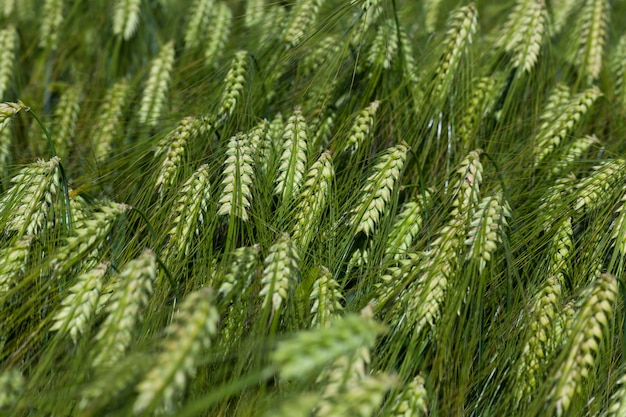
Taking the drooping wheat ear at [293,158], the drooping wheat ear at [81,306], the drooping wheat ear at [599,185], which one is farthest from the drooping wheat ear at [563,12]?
the drooping wheat ear at [81,306]

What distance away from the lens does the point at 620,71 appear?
2436 millimetres

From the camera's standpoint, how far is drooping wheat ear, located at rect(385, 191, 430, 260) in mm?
1759

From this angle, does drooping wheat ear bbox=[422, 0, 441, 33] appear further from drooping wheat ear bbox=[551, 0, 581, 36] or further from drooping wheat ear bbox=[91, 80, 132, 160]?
drooping wheat ear bbox=[91, 80, 132, 160]

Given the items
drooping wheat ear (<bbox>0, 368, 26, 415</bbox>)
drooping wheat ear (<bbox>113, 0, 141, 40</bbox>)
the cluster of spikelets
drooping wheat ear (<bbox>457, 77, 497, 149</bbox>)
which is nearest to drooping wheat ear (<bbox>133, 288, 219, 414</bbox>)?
the cluster of spikelets

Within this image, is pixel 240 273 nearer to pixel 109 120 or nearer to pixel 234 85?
pixel 234 85

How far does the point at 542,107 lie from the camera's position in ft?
7.32

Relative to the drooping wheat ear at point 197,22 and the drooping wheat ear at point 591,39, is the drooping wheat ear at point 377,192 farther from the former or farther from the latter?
the drooping wheat ear at point 197,22

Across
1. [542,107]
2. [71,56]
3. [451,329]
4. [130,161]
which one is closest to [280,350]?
[451,329]

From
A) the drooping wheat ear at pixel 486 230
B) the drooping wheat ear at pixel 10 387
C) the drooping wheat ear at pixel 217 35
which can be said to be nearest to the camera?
the drooping wheat ear at pixel 10 387

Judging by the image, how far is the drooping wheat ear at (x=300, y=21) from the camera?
217cm

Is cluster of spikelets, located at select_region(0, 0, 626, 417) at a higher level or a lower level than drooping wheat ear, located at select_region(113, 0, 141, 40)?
lower

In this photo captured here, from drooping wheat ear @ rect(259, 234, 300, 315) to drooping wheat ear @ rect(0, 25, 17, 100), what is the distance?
1.24 metres

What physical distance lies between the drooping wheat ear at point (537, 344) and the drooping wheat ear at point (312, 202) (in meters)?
0.46

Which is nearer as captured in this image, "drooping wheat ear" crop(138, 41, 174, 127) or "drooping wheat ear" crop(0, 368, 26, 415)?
"drooping wheat ear" crop(0, 368, 26, 415)
